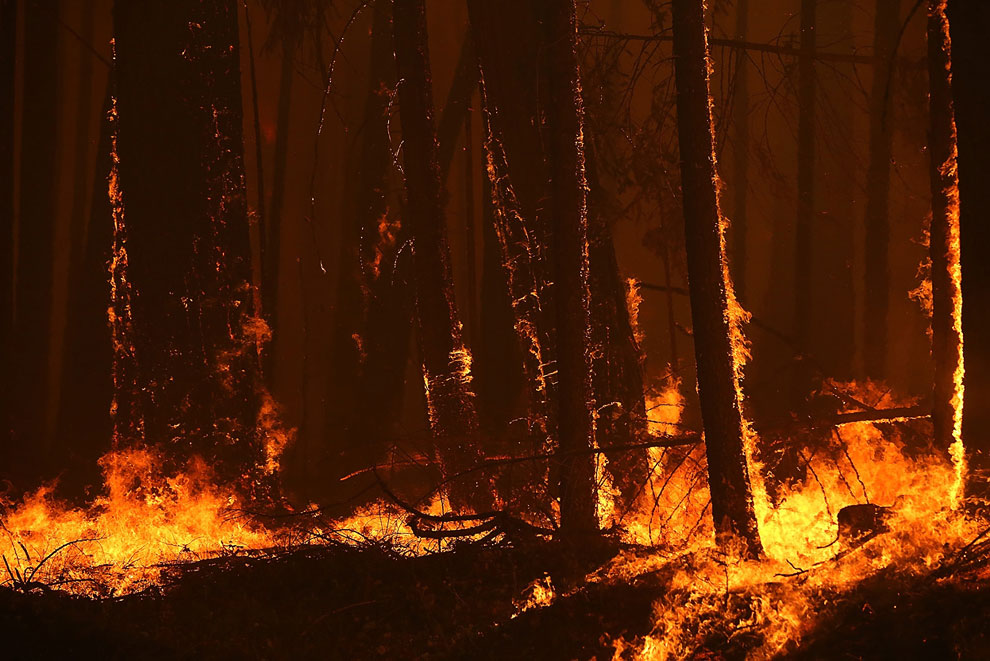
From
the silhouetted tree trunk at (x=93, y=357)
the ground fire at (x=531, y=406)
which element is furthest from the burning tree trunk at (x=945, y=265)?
the silhouetted tree trunk at (x=93, y=357)

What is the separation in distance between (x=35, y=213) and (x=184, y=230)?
756 centimetres

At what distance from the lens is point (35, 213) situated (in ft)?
45.7

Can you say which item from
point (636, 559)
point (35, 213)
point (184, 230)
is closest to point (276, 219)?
point (35, 213)

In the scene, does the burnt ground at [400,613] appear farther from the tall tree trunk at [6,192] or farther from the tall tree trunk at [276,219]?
the tall tree trunk at [276,219]

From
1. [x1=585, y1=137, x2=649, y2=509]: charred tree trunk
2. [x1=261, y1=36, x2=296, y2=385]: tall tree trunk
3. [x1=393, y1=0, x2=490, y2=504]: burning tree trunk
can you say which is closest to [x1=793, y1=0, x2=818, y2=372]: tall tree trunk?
[x1=585, y1=137, x2=649, y2=509]: charred tree trunk

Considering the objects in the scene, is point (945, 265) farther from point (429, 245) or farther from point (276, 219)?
point (276, 219)

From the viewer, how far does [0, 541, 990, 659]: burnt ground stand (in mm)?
4598

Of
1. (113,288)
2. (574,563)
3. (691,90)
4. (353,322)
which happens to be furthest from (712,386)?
(353,322)

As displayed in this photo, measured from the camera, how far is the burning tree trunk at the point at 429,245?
30.0ft

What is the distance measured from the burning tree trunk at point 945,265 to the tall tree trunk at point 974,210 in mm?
939

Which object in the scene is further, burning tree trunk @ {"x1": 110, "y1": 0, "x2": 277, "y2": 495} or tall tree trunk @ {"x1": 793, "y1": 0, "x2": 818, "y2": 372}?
tall tree trunk @ {"x1": 793, "y1": 0, "x2": 818, "y2": 372}

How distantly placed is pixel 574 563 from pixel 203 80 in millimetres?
6149

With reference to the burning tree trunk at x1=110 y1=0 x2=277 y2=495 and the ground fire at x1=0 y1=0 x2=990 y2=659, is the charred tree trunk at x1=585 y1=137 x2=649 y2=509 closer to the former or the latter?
the ground fire at x1=0 y1=0 x2=990 y2=659

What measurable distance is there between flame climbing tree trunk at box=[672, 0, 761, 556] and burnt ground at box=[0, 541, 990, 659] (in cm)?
94
